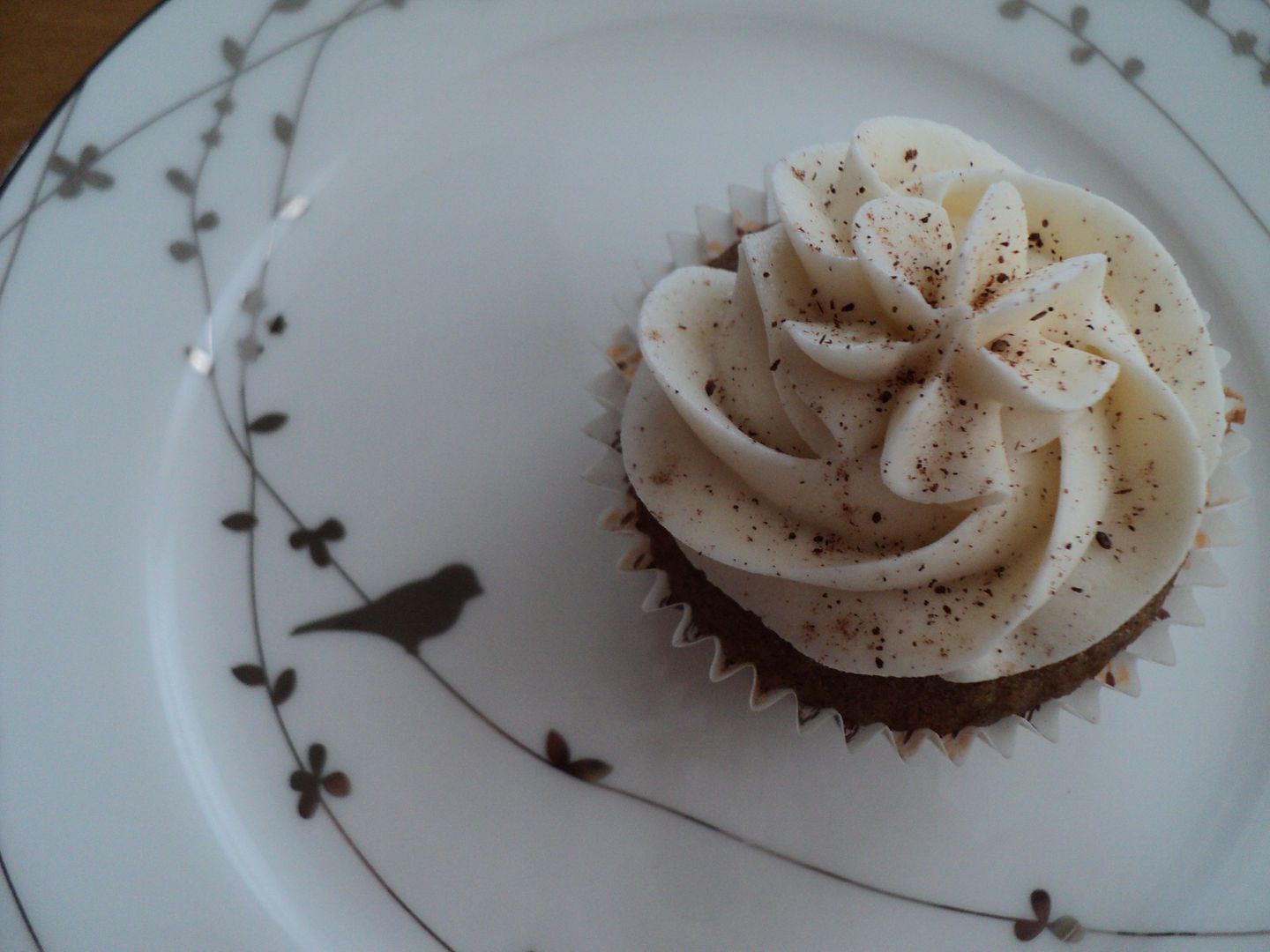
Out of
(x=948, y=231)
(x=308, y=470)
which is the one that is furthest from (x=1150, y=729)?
(x=308, y=470)

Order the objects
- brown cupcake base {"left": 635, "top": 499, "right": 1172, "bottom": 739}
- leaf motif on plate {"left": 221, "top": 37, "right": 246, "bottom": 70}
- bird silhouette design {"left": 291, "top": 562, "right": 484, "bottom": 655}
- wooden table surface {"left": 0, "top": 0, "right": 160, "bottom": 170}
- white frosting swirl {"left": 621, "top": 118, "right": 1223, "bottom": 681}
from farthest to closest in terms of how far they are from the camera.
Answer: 1. wooden table surface {"left": 0, "top": 0, "right": 160, "bottom": 170}
2. leaf motif on plate {"left": 221, "top": 37, "right": 246, "bottom": 70}
3. bird silhouette design {"left": 291, "top": 562, "right": 484, "bottom": 655}
4. brown cupcake base {"left": 635, "top": 499, "right": 1172, "bottom": 739}
5. white frosting swirl {"left": 621, "top": 118, "right": 1223, "bottom": 681}

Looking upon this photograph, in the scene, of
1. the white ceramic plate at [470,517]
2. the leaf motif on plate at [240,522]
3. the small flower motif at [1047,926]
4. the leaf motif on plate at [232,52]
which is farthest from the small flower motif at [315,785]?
the leaf motif on plate at [232,52]

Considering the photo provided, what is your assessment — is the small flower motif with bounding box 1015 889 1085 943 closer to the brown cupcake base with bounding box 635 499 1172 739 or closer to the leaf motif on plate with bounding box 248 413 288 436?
the brown cupcake base with bounding box 635 499 1172 739

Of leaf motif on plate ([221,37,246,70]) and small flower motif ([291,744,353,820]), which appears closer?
small flower motif ([291,744,353,820])

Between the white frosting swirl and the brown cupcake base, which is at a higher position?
the white frosting swirl

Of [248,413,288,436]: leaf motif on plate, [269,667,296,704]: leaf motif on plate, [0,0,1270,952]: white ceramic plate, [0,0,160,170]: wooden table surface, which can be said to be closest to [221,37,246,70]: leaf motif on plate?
[0,0,1270,952]: white ceramic plate

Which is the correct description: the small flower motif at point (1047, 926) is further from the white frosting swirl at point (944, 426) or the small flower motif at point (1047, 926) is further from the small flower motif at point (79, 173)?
the small flower motif at point (79, 173)

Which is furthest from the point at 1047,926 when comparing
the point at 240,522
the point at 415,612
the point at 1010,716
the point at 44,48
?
the point at 44,48
